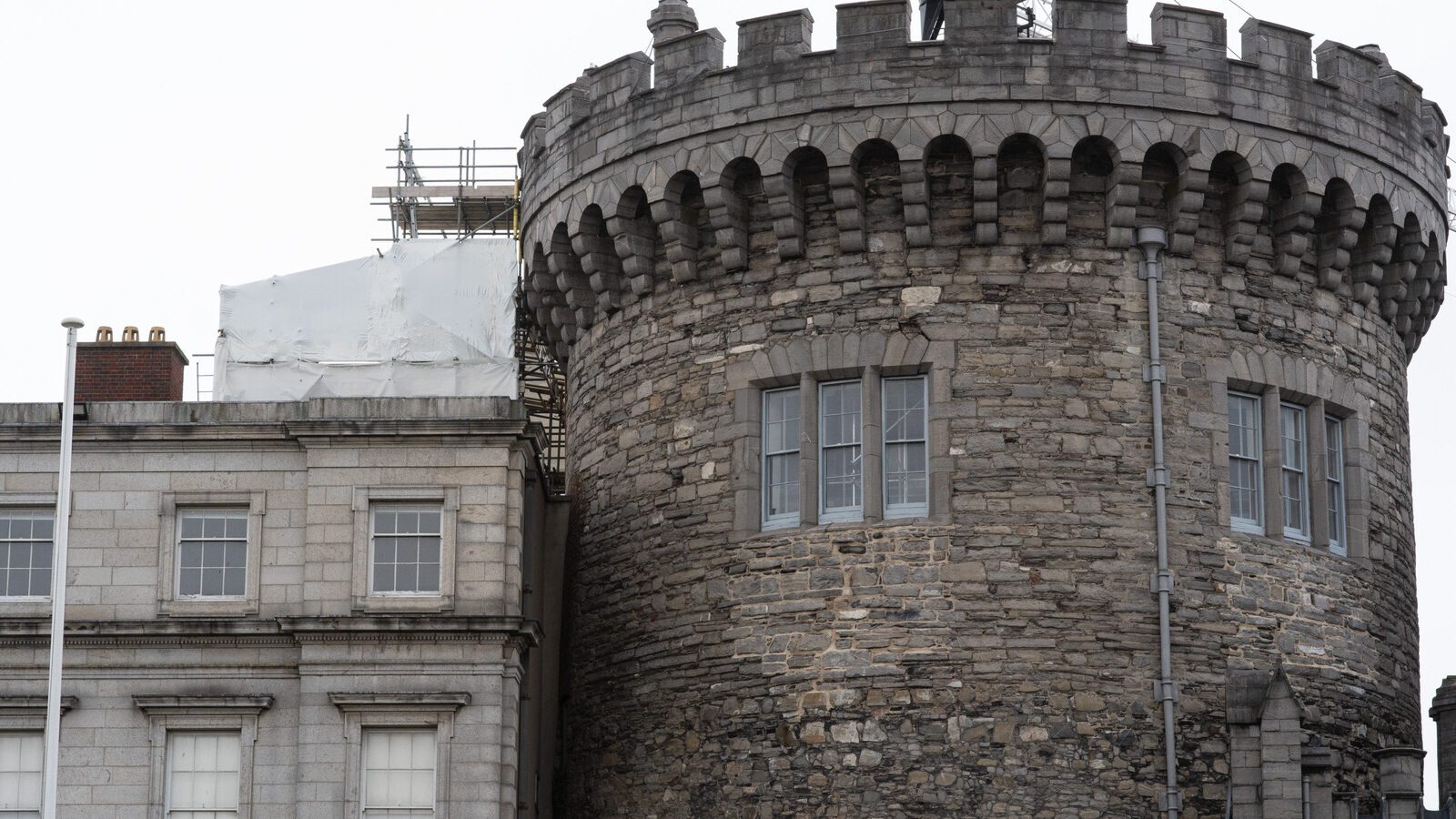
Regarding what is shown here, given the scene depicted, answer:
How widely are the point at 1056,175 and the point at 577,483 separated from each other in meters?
7.32

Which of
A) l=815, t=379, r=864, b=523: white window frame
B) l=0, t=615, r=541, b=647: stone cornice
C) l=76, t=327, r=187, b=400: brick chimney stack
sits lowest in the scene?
l=0, t=615, r=541, b=647: stone cornice

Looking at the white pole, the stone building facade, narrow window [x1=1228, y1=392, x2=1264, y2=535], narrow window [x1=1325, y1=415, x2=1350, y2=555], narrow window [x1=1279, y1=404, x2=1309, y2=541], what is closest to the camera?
the white pole

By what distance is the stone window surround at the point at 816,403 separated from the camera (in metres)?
28.8

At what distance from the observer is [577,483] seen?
32250 mm

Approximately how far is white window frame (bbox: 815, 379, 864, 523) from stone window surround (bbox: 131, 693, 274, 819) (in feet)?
21.3

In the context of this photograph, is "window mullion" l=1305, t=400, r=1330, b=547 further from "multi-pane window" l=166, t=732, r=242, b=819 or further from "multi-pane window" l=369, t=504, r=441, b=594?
"multi-pane window" l=166, t=732, r=242, b=819

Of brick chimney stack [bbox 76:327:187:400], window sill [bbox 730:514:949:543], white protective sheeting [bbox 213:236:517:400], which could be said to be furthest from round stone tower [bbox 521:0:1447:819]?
brick chimney stack [bbox 76:327:187:400]

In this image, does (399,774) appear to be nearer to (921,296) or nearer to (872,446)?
(872,446)

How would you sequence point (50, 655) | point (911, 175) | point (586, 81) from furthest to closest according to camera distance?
point (586, 81)
point (911, 175)
point (50, 655)

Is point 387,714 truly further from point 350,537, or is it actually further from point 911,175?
point 911,175

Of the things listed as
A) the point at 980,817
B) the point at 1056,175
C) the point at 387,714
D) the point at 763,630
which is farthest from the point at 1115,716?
the point at 387,714

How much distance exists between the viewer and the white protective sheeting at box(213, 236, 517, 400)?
3228cm

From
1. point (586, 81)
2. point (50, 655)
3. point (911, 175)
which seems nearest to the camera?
point (50, 655)

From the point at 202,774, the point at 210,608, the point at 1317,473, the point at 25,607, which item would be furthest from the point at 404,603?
the point at 1317,473
